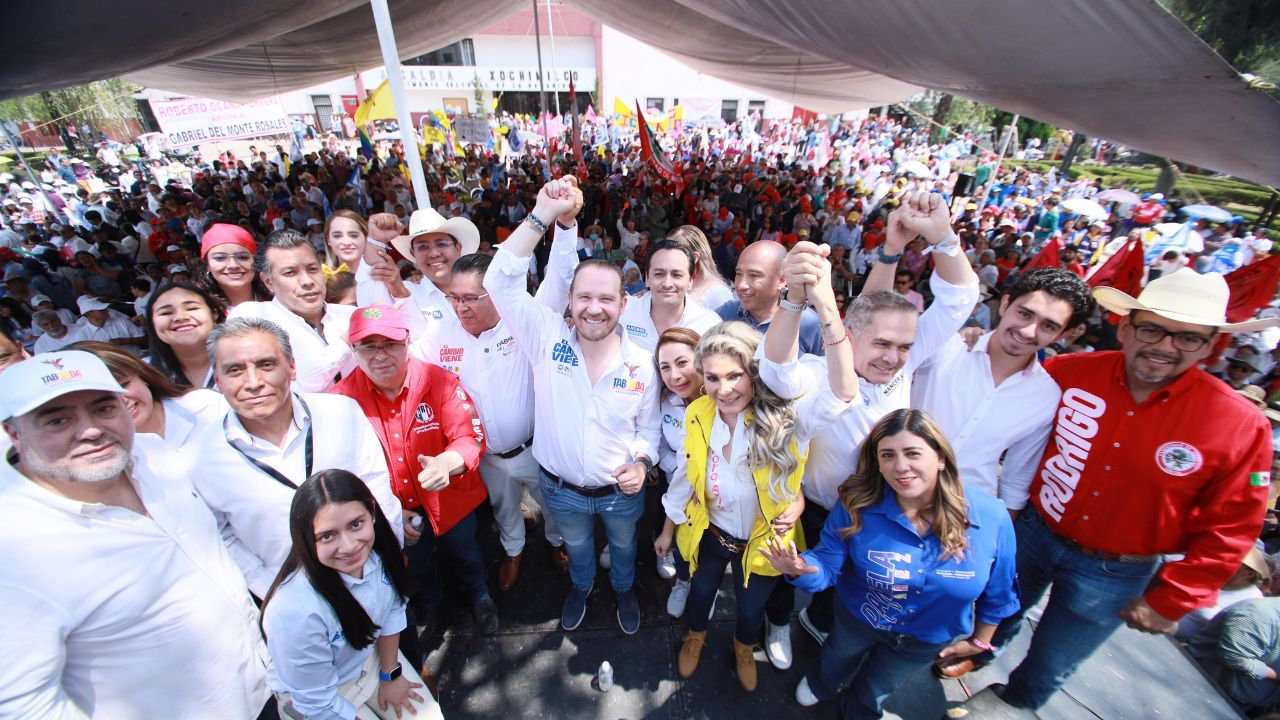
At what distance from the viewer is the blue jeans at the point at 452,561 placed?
268 centimetres

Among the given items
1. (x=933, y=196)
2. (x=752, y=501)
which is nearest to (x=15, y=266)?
(x=752, y=501)

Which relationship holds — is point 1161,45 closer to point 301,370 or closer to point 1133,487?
point 1133,487

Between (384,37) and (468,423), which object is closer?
(468,423)

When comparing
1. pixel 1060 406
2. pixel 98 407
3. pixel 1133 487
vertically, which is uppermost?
pixel 98 407

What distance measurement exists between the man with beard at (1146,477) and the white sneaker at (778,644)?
91 cm

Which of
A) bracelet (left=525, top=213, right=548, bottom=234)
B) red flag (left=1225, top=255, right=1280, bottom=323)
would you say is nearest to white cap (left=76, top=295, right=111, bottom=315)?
bracelet (left=525, top=213, right=548, bottom=234)

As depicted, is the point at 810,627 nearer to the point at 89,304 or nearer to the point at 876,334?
the point at 876,334

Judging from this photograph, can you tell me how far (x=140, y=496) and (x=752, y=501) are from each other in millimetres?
2405

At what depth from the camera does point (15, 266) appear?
23.0 ft

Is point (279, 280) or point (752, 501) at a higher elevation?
point (279, 280)

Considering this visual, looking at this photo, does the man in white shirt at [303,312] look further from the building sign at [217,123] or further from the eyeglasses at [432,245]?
the building sign at [217,123]

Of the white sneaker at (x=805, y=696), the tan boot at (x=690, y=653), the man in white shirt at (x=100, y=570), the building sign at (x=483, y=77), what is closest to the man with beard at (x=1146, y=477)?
the white sneaker at (x=805, y=696)

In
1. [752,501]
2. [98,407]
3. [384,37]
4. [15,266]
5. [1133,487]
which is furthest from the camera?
[15,266]

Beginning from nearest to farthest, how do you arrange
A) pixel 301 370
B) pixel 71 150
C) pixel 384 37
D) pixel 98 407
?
pixel 98 407 → pixel 301 370 → pixel 384 37 → pixel 71 150
